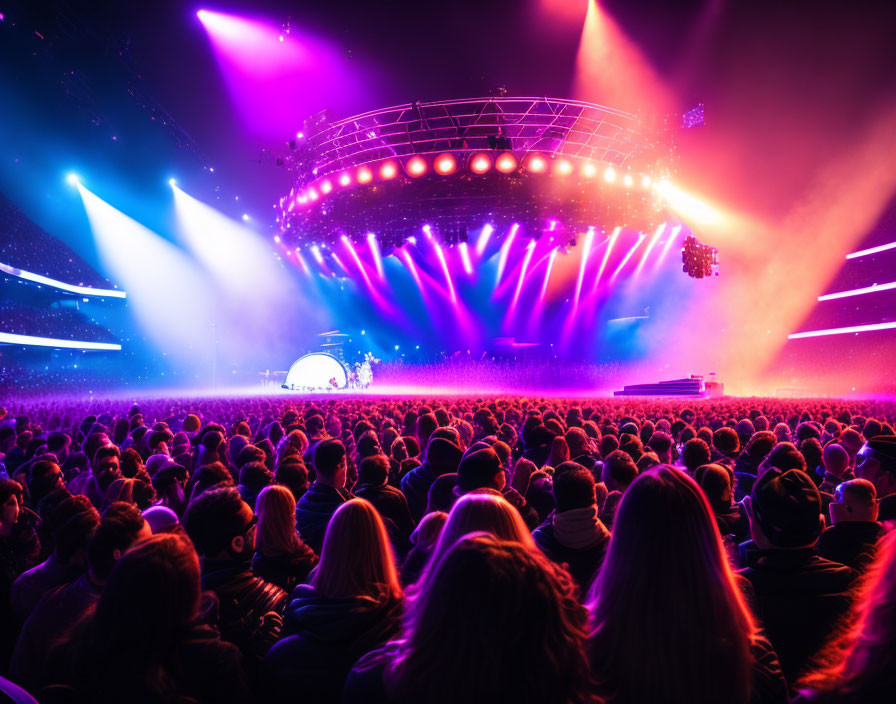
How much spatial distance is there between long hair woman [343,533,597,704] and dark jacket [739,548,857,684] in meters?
1.63

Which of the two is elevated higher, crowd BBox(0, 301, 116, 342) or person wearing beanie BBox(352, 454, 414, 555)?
crowd BBox(0, 301, 116, 342)

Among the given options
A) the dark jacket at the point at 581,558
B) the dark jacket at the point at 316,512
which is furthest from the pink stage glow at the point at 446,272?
the dark jacket at the point at 581,558

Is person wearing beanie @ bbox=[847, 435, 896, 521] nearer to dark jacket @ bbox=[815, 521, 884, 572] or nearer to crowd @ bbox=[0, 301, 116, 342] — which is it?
dark jacket @ bbox=[815, 521, 884, 572]

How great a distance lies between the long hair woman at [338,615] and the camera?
7.07ft

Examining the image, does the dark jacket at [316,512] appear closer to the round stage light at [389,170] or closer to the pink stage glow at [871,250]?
the round stage light at [389,170]

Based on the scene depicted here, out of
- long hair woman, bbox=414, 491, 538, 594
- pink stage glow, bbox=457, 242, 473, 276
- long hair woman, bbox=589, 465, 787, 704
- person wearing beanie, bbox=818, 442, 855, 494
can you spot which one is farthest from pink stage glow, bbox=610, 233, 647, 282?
long hair woman, bbox=589, 465, 787, 704

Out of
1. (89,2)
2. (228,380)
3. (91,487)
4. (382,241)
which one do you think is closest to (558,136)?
(382,241)

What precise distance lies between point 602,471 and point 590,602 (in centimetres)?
361

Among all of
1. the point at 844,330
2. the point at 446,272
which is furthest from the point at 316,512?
the point at 844,330

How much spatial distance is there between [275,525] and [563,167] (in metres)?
17.4

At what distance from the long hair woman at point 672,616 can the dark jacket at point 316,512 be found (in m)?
2.63

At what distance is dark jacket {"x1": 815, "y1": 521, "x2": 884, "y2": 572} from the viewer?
341cm

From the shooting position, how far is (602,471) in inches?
213

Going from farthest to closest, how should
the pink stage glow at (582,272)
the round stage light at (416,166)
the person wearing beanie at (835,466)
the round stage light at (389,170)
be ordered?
1. the pink stage glow at (582,272)
2. the round stage light at (389,170)
3. the round stage light at (416,166)
4. the person wearing beanie at (835,466)
